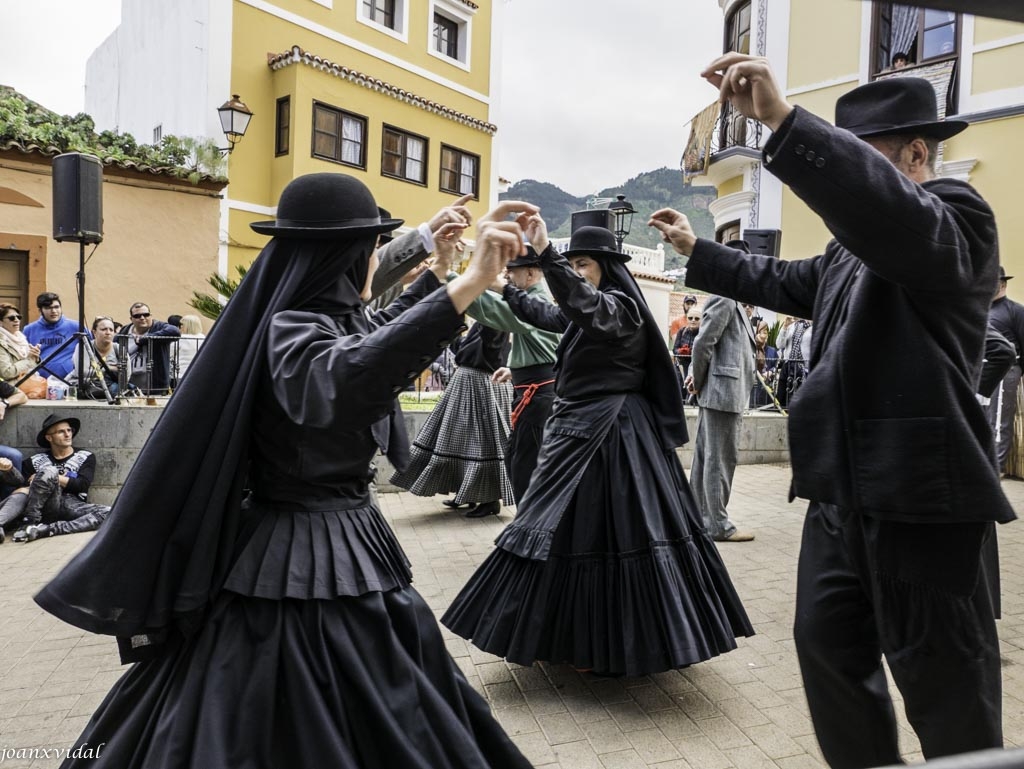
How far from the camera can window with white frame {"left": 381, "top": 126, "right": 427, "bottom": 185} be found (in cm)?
1872

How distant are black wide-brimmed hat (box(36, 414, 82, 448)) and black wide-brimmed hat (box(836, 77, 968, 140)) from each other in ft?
22.6

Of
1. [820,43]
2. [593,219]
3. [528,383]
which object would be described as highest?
[820,43]

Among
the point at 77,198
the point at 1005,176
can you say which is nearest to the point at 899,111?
the point at 77,198

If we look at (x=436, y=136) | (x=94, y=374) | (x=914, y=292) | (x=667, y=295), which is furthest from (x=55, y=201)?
(x=667, y=295)

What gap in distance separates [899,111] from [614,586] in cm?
216

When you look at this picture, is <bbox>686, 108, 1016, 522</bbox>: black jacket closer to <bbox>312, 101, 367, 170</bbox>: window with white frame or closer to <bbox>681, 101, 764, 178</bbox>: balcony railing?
<bbox>681, 101, 764, 178</bbox>: balcony railing

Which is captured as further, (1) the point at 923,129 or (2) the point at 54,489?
(2) the point at 54,489

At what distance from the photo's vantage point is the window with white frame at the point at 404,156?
18.7 metres

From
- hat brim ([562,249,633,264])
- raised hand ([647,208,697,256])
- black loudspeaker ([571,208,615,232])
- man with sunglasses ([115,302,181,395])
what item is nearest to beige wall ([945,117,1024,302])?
black loudspeaker ([571,208,615,232])

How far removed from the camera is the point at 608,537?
3486 mm

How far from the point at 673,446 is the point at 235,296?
2.43m

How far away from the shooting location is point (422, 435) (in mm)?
7367

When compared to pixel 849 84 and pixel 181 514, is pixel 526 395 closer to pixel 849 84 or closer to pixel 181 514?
pixel 181 514

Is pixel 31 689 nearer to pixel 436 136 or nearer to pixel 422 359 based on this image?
pixel 422 359
